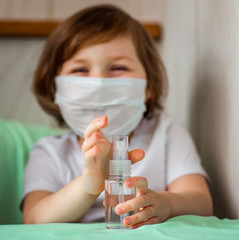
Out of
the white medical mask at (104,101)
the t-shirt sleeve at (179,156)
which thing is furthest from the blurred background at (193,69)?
the white medical mask at (104,101)

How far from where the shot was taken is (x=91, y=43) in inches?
35.8

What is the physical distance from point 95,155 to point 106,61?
36 cm

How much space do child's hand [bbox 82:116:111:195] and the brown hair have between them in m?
0.36

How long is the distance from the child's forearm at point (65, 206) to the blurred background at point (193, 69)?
0.30 meters

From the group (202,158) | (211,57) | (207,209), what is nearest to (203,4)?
(211,57)

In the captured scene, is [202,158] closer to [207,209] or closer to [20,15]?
[207,209]

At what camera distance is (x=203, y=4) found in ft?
3.23

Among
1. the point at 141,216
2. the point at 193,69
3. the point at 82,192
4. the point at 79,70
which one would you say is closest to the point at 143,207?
the point at 141,216

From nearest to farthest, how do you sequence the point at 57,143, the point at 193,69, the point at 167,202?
1. the point at 167,202
2. the point at 57,143
3. the point at 193,69

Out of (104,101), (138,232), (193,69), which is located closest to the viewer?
(138,232)

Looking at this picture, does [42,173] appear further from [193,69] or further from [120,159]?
[193,69]

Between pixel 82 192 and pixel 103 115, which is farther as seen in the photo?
pixel 103 115

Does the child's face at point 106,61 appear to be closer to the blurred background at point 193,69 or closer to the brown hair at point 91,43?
the brown hair at point 91,43

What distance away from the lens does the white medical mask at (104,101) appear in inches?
33.8
